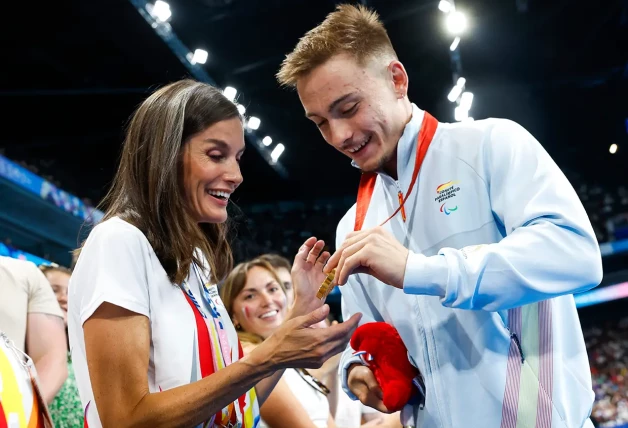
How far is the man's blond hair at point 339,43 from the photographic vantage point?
209cm

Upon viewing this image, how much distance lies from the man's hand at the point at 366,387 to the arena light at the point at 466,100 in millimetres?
11556

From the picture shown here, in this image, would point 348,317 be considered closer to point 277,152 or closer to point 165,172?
point 165,172

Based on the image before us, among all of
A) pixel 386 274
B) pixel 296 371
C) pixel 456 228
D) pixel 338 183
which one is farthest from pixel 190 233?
pixel 338 183

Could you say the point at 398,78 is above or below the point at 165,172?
above

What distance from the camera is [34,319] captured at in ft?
8.70

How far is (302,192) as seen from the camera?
1883 centimetres

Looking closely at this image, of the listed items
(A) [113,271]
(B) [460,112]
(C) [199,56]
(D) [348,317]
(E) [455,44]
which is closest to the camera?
(A) [113,271]

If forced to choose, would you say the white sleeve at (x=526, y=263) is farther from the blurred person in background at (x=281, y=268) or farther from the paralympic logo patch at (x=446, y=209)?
the blurred person in background at (x=281, y=268)

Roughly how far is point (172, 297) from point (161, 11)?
8.21m

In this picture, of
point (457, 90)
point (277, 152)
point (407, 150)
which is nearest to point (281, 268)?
point (407, 150)

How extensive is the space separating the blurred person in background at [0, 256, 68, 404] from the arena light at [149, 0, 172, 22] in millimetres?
6984

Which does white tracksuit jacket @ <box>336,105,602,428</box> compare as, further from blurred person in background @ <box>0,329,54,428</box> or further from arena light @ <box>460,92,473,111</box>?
arena light @ <box>460,92,473,111</box>

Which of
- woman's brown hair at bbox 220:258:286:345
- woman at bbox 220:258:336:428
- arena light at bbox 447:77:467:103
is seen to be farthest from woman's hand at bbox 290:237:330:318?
arena light at bbox 447:77:467:103

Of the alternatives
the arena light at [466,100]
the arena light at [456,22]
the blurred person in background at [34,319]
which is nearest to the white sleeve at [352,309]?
the blurred person in background at [34,319]
